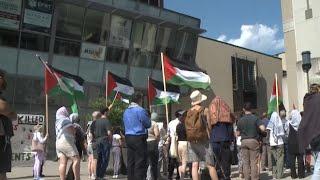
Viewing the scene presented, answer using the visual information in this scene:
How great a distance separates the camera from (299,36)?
23531 mm

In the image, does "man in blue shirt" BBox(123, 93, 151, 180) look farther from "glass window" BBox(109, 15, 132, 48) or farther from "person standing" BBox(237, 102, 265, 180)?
"glass window" BBox(109, 15, 132, 48)

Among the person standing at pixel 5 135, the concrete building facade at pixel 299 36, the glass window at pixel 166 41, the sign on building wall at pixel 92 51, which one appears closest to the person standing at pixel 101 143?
the person standing at pixel 5 135

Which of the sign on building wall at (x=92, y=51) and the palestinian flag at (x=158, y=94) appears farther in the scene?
the sign on building wall at (x=92, y=51)

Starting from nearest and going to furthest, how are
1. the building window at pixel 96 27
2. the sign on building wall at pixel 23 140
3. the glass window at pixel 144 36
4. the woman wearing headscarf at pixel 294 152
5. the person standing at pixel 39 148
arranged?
the woman wearing headscarf at pixel 294 152 → the person standing at pixel 39 148 → the sign on building wall at pixel 23 140 → the building window at pixel 96 27 → the glass window at pixel 144 36

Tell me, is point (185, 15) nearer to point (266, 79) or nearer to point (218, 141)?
point (266, 79)

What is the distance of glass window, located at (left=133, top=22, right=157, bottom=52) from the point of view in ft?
112

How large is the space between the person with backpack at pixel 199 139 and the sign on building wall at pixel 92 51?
22.1 metres

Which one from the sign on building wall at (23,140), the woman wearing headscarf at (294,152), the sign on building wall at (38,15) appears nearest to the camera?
the woman wearing headscarf at (294,152)

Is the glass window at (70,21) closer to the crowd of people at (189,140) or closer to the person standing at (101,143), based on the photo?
the crowd of people at (189,140)

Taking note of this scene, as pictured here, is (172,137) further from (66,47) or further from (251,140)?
(66,47)

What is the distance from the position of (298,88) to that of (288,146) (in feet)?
38.7

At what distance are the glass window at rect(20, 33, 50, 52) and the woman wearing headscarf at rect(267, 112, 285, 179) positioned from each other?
17695 millimetres

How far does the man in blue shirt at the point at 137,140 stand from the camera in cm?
1056

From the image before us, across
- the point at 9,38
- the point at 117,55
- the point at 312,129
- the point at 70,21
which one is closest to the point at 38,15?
the point at 9,38
